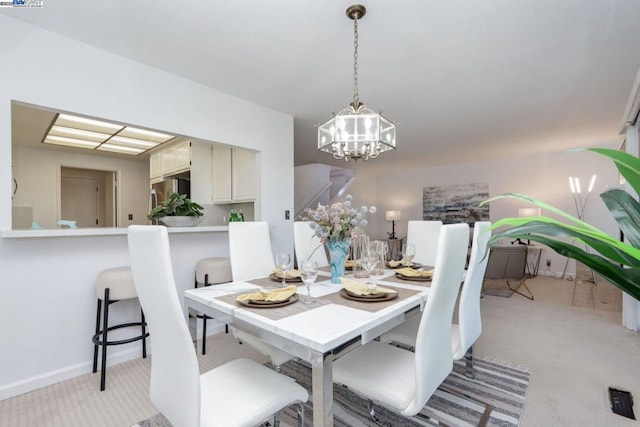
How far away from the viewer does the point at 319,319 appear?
1227 mm

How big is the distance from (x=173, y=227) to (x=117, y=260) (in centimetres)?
48

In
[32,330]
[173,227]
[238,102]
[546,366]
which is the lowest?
[546,366]

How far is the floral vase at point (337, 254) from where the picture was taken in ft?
6.10

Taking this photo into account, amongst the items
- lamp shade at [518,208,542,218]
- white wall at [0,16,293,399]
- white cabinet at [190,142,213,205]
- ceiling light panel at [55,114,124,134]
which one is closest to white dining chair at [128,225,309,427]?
white wall at [0,16,293,399]

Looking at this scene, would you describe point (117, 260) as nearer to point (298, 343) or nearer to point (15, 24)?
point (15, 24)

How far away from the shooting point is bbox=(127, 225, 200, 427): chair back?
95cm

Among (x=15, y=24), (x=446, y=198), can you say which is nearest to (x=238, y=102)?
(x=15, y=24)

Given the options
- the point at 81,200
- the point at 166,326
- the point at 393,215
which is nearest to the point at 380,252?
the point at 166,326

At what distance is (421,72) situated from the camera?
2.59 m

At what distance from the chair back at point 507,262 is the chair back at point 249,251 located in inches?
126

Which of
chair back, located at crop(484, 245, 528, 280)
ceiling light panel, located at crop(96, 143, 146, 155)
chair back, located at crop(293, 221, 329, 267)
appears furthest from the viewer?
ceiling light panel, located at crop(96, 143, 146, 155)

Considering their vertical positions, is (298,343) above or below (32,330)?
above

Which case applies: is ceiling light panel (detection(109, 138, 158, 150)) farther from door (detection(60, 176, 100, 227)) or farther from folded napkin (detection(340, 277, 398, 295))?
folded napkin (detection(340, 277, 398, 295))

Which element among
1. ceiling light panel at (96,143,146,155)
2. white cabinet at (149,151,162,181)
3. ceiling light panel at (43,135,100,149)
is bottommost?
white cabinet at (149,151,162,181)
